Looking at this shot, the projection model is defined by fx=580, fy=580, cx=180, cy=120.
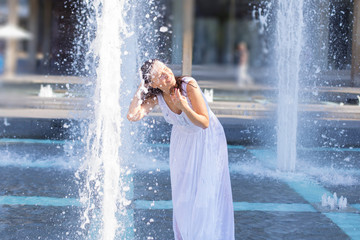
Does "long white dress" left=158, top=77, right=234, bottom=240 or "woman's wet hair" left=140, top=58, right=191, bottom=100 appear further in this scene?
"long white dress" left=158, top=77, right=234, bottom=240

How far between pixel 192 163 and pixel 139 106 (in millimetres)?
485

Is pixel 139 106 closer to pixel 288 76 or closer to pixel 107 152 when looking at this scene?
pixel 107 152

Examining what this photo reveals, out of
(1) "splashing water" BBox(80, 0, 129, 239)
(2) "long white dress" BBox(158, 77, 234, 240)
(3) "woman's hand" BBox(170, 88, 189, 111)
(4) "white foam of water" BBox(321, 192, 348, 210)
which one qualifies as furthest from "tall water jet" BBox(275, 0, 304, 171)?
(3) "woman's hand" BBox(170, 88, 189, 111)

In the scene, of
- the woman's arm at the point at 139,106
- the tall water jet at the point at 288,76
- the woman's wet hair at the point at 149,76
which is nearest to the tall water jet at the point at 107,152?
the woman's arm at the point at 139,106

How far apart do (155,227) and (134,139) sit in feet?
13.0

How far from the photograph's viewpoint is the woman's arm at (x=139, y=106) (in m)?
3.58

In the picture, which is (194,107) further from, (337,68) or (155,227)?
(337,68)

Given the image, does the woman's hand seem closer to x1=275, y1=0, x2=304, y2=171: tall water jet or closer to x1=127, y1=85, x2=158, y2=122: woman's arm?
x1=127, y1=85, x2=158, y2=122: woman's arm

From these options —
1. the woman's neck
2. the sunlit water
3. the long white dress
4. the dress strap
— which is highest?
the dress strap

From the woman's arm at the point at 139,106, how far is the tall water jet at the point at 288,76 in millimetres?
3579

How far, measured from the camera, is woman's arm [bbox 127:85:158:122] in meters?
3.58

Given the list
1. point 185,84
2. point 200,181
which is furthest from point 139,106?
point 200,181

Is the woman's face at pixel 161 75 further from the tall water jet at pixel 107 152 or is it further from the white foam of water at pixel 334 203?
the white foam of water at pixel 334 203

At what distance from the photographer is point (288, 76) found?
24.9 feet
